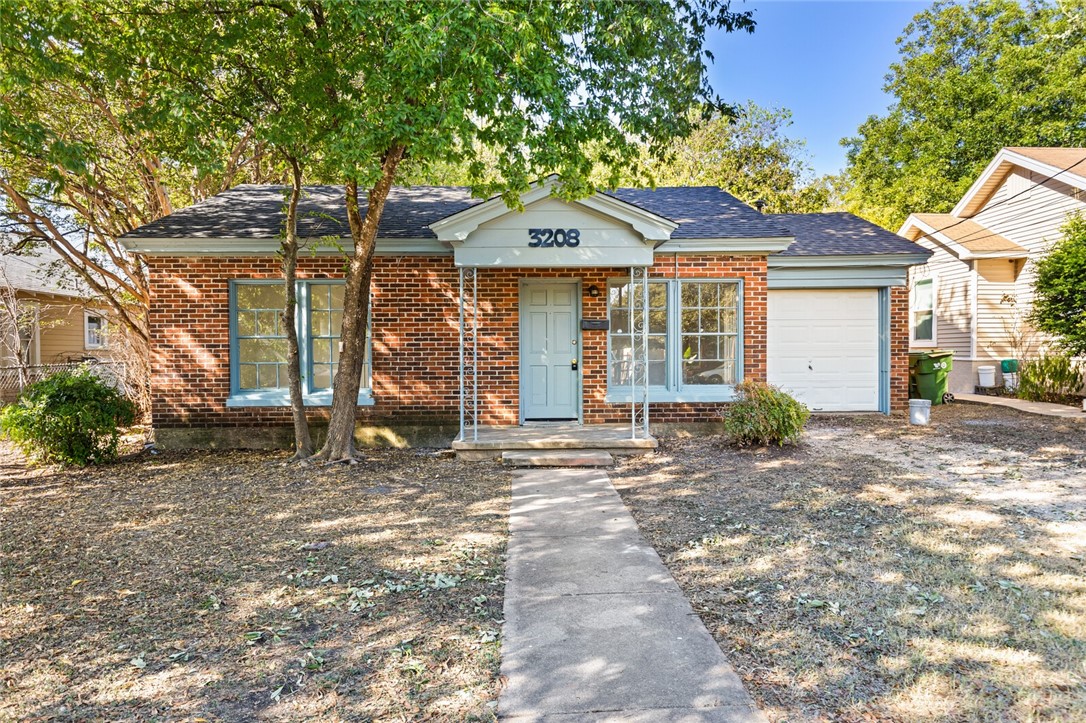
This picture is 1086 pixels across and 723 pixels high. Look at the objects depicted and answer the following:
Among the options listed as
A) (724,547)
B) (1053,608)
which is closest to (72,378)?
(724,547)

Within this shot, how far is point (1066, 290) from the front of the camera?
11.8 m

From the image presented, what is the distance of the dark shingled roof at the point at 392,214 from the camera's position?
8.82 metres

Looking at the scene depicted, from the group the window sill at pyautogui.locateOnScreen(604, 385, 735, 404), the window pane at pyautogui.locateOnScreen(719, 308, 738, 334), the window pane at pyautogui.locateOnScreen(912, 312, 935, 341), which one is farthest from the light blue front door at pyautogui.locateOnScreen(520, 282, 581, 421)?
the window pane at pyautogui.locateOnScreen(912, 312, 935, 341)

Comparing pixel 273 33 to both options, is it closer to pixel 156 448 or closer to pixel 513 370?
pixel 513 370

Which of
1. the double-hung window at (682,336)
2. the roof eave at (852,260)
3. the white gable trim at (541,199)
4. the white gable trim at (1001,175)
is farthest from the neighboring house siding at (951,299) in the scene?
the white gable trim at (541,199)

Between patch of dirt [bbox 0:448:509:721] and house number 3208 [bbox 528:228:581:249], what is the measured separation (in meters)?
3.42

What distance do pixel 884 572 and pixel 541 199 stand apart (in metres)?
5.96

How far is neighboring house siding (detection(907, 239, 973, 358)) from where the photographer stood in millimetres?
15273

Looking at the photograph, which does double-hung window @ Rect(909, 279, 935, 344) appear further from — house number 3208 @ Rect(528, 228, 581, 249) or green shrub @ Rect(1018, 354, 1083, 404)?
house number 3208 @ Rect(528, 228, 581, 249)

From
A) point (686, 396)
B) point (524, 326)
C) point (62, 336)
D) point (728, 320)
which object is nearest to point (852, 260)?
point (728, 320)

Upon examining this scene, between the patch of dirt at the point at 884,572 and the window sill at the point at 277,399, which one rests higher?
the window sill at the point at 277,399

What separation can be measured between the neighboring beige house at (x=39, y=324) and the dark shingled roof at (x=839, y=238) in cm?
1446

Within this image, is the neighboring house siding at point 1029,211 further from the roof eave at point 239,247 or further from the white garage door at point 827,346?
the roof eave at point 239,247

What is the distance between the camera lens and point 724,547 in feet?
15.1
